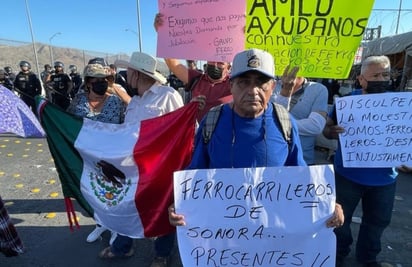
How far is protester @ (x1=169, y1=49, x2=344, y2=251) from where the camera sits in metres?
1.76

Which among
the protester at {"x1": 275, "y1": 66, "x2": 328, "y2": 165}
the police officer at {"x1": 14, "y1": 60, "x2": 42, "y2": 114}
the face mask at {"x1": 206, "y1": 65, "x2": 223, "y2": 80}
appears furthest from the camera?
the police officer at {"x1": 14, "y1": 60, "x2": 42, "y2": 114}

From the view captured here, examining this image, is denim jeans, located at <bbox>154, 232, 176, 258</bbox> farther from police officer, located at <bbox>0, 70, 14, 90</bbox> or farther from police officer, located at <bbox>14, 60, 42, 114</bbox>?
police officer, located at <bbox>0, 70, 14, 90</bbox>

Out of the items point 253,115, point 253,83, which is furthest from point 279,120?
point 253,83

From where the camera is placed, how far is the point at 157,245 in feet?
9.86

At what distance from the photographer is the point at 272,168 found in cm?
173

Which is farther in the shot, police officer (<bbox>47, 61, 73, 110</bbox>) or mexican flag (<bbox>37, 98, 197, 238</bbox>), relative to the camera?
police officer (<bbox>47, 61, 73, 110</bbox>)

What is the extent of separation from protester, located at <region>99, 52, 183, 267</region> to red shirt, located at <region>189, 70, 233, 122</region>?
0.24m

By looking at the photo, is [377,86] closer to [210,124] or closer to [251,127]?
[251,127]

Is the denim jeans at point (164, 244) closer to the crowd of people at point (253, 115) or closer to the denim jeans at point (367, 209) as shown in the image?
the crowd of people at point (253, 115)

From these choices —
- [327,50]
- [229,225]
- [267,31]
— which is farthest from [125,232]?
[327,50]

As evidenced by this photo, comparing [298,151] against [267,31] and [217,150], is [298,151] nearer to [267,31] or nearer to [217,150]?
[217,150]

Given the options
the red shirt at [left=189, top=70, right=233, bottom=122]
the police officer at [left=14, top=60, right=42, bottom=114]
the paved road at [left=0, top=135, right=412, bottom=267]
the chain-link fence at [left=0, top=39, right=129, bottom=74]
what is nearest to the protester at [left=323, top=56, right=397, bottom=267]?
the paved road at [left=0, top=135, right=412, bottom=267]

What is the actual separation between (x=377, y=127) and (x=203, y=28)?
157cm

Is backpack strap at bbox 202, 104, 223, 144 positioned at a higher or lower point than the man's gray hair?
lower
